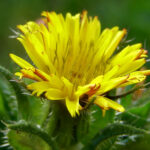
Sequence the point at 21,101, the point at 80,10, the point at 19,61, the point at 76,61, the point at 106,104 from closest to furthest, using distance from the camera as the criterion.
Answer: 1. the point at 106,104
2. the point at 19,61
3. the point at 21,101
4. the point at 76,61
5. the point at 80,10

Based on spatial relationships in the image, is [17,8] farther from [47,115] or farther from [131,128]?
[131,128]

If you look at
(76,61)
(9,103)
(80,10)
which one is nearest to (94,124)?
(76,61)

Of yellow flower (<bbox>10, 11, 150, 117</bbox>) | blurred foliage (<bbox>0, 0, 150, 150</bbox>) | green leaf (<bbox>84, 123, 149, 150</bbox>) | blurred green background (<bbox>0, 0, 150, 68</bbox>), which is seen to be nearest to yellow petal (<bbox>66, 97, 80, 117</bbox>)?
yellow flower (<bbox>10, 11, 150, 117</bbox>)

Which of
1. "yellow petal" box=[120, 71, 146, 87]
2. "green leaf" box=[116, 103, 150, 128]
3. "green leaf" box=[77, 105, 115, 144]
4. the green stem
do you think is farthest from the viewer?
"green leaf" box=[116, 103, 150, 128]

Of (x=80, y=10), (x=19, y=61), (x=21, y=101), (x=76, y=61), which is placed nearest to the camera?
(x=19, y=61)

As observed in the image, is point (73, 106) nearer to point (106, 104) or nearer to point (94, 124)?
point (106, 104)

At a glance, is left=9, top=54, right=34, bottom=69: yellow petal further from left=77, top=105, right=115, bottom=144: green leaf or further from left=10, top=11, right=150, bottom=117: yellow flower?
left=77, top=105, right=115, bottom=144: green leaf
